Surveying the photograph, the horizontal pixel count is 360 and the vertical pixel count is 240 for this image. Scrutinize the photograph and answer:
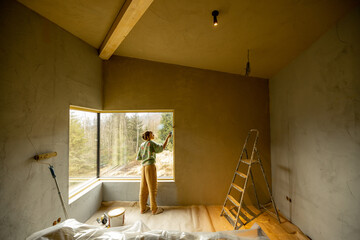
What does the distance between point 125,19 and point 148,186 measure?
259cm

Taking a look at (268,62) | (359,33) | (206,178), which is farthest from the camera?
(206,178)

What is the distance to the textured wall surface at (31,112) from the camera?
1566mm

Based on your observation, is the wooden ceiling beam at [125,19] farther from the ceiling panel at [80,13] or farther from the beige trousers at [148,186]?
the beige trousers at [148,186]

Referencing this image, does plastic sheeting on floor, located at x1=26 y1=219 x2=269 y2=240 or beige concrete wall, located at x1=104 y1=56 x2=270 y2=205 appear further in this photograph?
beige concrete wall, located at x1=104 y1=56 x2=270 y2=205

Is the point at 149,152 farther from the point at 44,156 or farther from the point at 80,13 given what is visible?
the point at 80,13

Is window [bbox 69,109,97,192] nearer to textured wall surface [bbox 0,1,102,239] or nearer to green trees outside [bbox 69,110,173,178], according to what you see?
green trees outside [bbox 69,110,173,178]

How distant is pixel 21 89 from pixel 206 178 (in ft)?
9.93

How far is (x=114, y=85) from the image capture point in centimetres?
324

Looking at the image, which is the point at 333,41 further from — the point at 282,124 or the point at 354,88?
the point at 282,124

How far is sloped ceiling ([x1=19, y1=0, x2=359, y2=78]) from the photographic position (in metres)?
1.58

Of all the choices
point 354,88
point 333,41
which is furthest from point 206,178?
point 333,41

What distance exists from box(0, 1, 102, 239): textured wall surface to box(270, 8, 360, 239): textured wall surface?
3.38 m

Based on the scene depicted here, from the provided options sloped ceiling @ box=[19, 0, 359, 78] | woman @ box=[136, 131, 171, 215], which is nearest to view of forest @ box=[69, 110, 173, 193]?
woman @ box=[136, 131, 171, 215]

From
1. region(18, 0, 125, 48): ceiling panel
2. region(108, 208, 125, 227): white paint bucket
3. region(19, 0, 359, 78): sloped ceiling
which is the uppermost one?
region(18, 0, 125, 48): ceiling panel
